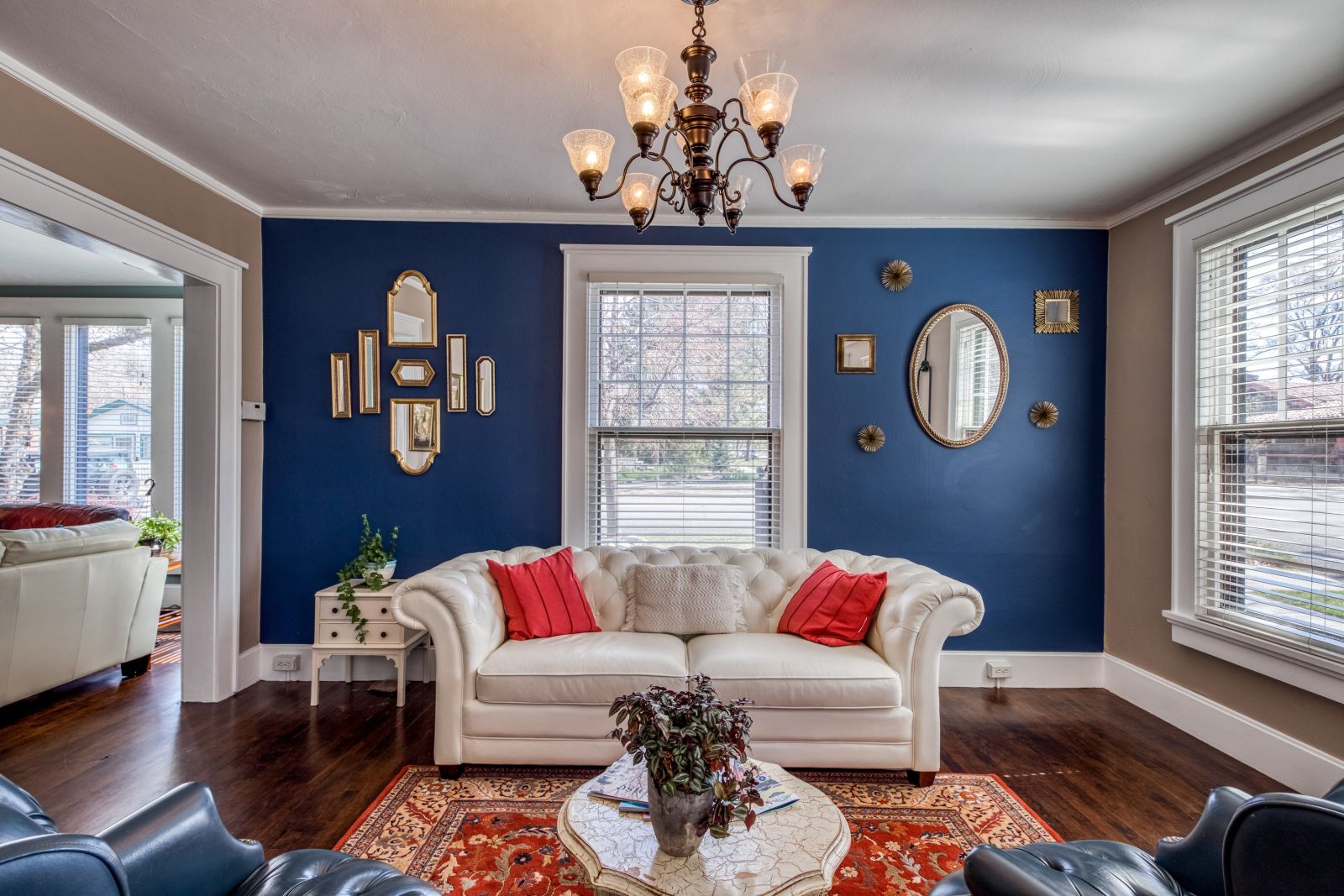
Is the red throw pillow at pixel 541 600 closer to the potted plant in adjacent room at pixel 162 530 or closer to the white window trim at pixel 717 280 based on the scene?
the white window trim at pixel 717 280

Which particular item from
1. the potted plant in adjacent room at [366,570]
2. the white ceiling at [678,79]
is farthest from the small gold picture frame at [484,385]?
the white ceiling at [678,79]

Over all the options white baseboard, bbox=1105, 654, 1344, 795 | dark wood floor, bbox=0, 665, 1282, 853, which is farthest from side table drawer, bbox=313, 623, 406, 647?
white baseboard, bbox=1105, 654, 1344, 795

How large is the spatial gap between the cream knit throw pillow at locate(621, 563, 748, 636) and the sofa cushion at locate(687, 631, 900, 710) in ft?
1.26

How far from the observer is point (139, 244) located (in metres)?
2.95

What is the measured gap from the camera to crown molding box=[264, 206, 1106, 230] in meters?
3.79

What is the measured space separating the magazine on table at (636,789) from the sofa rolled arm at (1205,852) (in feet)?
2.83

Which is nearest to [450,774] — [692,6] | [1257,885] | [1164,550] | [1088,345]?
[1257,885]

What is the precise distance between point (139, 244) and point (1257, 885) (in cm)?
→ 410

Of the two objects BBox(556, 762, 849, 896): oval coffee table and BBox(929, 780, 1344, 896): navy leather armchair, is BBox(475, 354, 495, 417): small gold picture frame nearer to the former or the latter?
BBox(556, 762, 849, 896): oval coffee table

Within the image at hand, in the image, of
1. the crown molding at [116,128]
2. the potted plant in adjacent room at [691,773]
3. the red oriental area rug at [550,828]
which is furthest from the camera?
the crown molding at [116,128]


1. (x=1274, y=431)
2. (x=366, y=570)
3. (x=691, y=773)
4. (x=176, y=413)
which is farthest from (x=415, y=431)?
(x=1274, y=431)

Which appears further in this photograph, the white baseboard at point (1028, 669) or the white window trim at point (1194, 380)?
the white baseboard at point (1028, 669)

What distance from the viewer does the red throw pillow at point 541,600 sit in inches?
117

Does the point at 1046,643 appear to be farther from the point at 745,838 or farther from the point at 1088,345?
the point at 745,838
